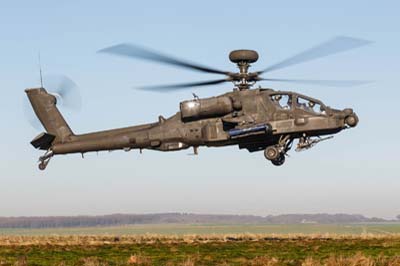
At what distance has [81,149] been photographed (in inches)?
1539

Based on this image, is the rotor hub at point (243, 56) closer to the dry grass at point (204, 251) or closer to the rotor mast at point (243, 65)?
the rotor mast at point (243, 65)

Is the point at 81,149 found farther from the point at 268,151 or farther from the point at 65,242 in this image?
the point at 268,151

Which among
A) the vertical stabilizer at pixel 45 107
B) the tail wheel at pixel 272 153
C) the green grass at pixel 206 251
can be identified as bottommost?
the green grass at pixel 206 251

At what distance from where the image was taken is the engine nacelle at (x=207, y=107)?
35781 mm

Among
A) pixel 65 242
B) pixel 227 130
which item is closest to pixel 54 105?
pixel 65 242

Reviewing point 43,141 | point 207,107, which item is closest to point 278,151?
point 207,107

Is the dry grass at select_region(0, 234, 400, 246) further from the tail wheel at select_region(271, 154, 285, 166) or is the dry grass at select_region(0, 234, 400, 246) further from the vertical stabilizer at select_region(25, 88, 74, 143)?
the vertical stabilizer at select_region(25, 88, 74, 143)

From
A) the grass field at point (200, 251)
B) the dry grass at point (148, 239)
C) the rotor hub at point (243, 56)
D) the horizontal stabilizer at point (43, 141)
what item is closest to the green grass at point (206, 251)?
→ the grass field at point (200, 251)

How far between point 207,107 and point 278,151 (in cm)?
443

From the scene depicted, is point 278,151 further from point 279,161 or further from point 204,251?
point 204,251

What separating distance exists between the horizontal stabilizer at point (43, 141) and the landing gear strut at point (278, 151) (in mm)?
13289

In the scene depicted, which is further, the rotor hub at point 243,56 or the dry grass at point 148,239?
the dry grass at point 148,239

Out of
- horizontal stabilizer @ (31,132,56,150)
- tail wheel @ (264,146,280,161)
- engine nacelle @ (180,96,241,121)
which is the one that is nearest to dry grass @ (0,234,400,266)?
tail wheel @ (264,146,280,161)

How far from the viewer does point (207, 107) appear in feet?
118
